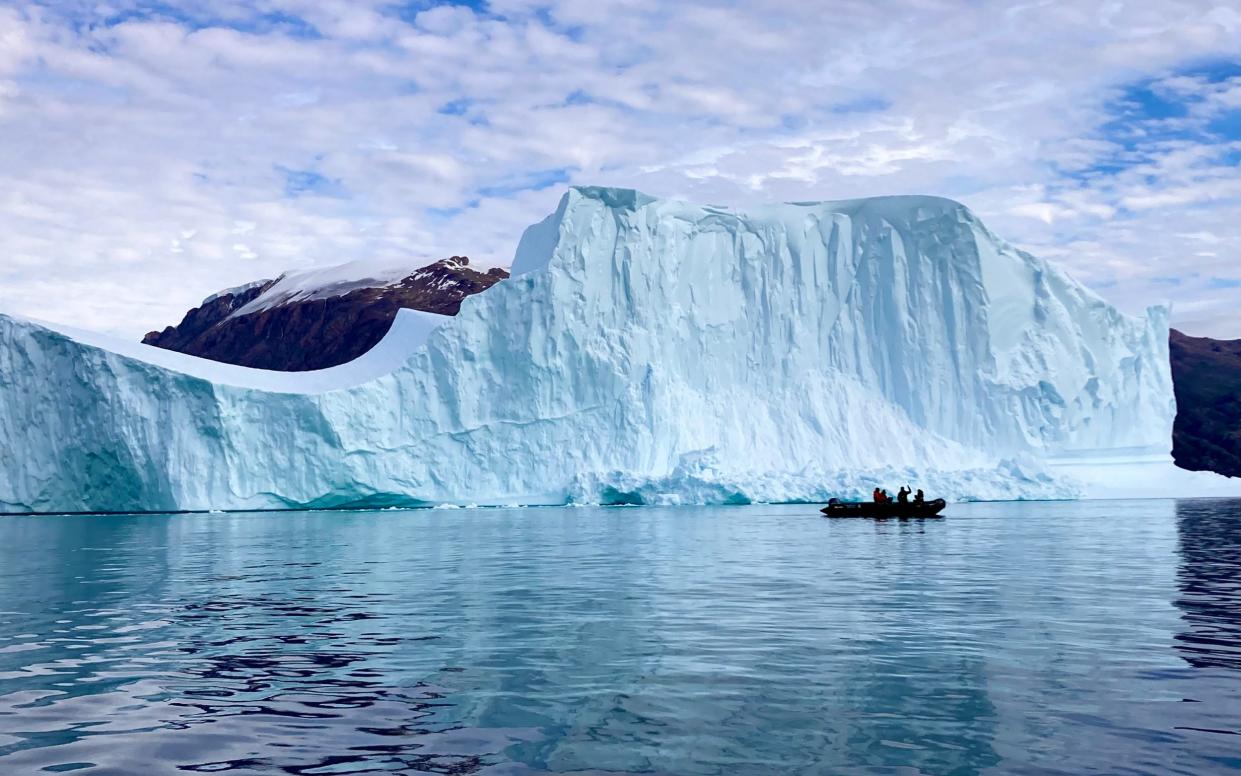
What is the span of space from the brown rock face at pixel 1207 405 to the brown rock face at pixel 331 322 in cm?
4659

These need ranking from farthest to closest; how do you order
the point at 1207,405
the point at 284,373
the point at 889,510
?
the point at 1207,405, the point at 284,373, the point at 889,510

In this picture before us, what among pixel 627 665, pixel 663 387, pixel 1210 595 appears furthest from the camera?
pixel 663 387

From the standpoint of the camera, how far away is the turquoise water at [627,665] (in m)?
4.98

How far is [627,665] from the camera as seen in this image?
7.16 m

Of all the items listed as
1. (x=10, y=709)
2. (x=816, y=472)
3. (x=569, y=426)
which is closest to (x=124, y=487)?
(x=569, y=426)

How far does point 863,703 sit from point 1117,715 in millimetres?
1267

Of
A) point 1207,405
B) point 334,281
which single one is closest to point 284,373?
point 334,281

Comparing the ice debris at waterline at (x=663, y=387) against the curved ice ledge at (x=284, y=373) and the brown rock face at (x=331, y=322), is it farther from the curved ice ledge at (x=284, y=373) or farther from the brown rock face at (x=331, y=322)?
the brown rock face at (x=331, y=322)

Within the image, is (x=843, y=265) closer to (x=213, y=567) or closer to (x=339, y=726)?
(x=213, y=567)

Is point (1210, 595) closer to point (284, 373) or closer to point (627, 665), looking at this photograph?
point (627, 665)

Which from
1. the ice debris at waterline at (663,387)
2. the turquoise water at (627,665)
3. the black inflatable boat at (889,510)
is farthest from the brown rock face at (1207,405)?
the turquoise water at (627,665)

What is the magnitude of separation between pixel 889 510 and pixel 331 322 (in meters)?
59.8

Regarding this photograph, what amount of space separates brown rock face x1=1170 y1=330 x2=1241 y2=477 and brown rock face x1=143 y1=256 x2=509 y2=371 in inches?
1834

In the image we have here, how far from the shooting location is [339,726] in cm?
545
